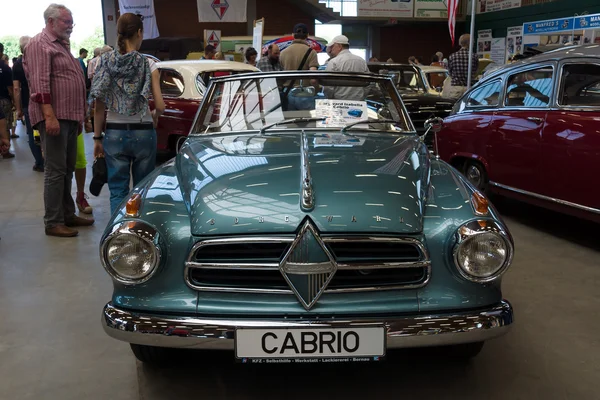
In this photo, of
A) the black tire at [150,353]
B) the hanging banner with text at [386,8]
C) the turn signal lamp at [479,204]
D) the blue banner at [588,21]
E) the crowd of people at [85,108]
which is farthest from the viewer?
the hanging banner with text at [386,8]

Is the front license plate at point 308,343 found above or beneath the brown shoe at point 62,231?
above

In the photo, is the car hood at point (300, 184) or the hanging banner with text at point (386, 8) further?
the hanging banner with text at point (386, 8)

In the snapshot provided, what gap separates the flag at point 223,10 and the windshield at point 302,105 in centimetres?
1683

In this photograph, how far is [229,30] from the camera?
2391 centimetres

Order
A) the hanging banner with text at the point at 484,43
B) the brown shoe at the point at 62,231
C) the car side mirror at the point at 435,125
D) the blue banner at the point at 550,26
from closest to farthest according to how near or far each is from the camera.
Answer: the car side mirror at the point at 435,125 → the brown shoe at the point at 62,231 → the blue banner at the point at 550,26 → the hanging banner with text at the point at 484,43

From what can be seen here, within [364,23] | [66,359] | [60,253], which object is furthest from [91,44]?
[66,359]

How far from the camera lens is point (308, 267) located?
7.68ft

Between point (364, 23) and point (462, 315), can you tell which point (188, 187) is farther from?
point (364, 23)

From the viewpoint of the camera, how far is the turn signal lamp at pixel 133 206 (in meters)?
2.57

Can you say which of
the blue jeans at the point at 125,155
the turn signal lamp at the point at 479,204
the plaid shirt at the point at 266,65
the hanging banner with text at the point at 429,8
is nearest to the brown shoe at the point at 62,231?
the blue jeans at the point at 125,155

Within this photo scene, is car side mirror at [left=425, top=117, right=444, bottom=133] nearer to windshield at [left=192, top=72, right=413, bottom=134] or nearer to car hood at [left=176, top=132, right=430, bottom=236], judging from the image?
windshield at [left=192, top=72, right=413, bottom=134]

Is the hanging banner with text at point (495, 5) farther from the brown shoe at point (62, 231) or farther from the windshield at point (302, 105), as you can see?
the brown shoe at point (62, 231)

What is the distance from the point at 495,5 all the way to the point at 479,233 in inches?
858

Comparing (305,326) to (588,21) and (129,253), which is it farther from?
(588,21)
